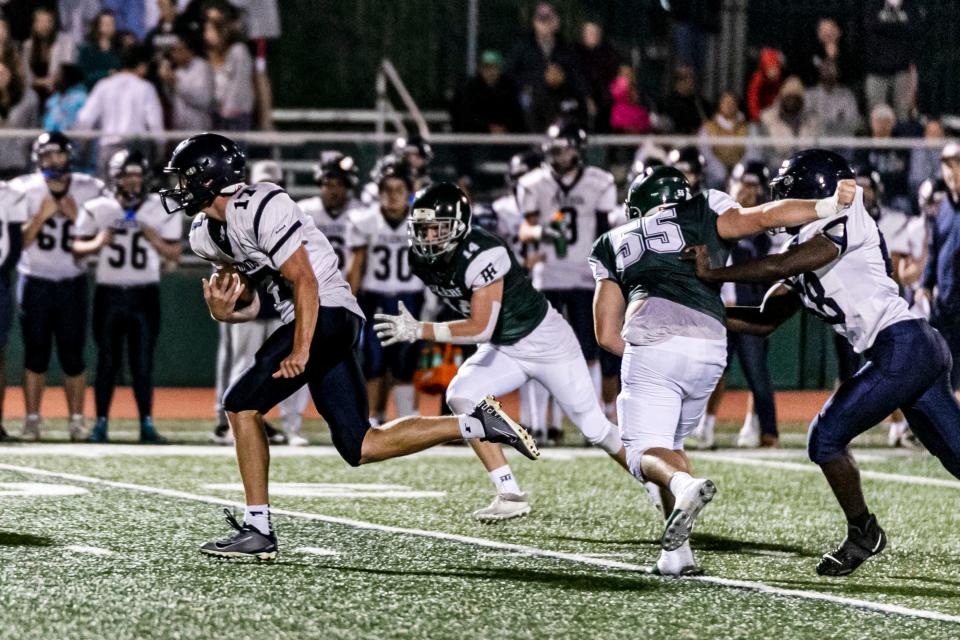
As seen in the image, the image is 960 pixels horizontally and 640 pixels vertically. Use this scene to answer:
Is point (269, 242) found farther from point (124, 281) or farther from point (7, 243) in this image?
point (7, 243)

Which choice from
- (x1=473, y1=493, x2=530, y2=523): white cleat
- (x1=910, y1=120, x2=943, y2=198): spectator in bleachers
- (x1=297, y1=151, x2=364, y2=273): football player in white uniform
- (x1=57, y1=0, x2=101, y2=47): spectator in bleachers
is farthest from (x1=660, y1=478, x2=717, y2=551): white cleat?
(x1=57, y1=0, x2=101, y2=47): spectator in bleachers

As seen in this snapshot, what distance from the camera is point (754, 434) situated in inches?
444

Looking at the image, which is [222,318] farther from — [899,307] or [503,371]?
[899,307]

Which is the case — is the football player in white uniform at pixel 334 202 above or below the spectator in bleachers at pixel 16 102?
below

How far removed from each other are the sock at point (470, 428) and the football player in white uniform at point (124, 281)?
452 centimetres

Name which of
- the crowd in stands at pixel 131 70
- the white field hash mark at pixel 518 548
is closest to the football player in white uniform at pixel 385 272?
the white field hash mark at pixel 518 548

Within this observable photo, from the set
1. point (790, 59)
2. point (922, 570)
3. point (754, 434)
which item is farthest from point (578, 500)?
point (790, 59)

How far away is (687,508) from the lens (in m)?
5.77

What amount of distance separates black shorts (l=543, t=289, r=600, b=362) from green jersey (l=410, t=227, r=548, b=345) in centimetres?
338

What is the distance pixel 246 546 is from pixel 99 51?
896 cm

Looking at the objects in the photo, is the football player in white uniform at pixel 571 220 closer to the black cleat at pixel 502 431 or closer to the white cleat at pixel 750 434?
the white cleat at pixel 750 434

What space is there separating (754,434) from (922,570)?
4.81m

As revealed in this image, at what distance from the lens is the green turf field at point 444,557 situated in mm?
5250

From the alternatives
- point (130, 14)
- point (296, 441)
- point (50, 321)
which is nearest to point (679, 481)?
point (296, 441)
